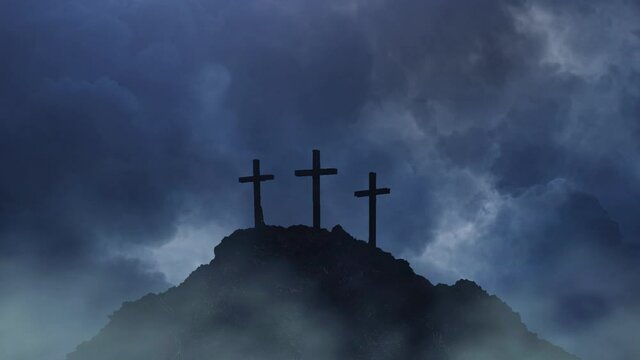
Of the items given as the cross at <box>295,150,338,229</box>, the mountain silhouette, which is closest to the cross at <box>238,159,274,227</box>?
the mountain silhouette

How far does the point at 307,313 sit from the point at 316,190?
611cm

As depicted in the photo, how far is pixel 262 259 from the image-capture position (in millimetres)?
38125

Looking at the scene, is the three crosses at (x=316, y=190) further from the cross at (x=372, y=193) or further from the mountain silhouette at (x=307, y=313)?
the mountain silhouette at (x=307, y=313)

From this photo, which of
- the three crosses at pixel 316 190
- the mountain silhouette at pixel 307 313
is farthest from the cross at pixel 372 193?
the mountain silhouette at pixel 307 313

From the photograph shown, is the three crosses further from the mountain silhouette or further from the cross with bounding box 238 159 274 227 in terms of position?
the mountain silhouette

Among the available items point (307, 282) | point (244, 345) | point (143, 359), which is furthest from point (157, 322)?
point (307, 282)

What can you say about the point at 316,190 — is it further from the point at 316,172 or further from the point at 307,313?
the point at 307,313

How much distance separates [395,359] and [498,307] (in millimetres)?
8266

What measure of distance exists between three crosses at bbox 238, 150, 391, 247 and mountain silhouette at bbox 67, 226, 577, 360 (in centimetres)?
93

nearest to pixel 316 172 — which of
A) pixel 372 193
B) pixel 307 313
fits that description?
pixel 372 193

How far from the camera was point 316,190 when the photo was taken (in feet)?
123

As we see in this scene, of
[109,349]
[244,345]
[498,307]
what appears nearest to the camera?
[244,345]

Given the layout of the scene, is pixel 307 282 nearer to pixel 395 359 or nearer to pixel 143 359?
pixel 395 359

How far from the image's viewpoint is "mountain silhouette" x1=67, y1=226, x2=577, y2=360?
1404 inches
